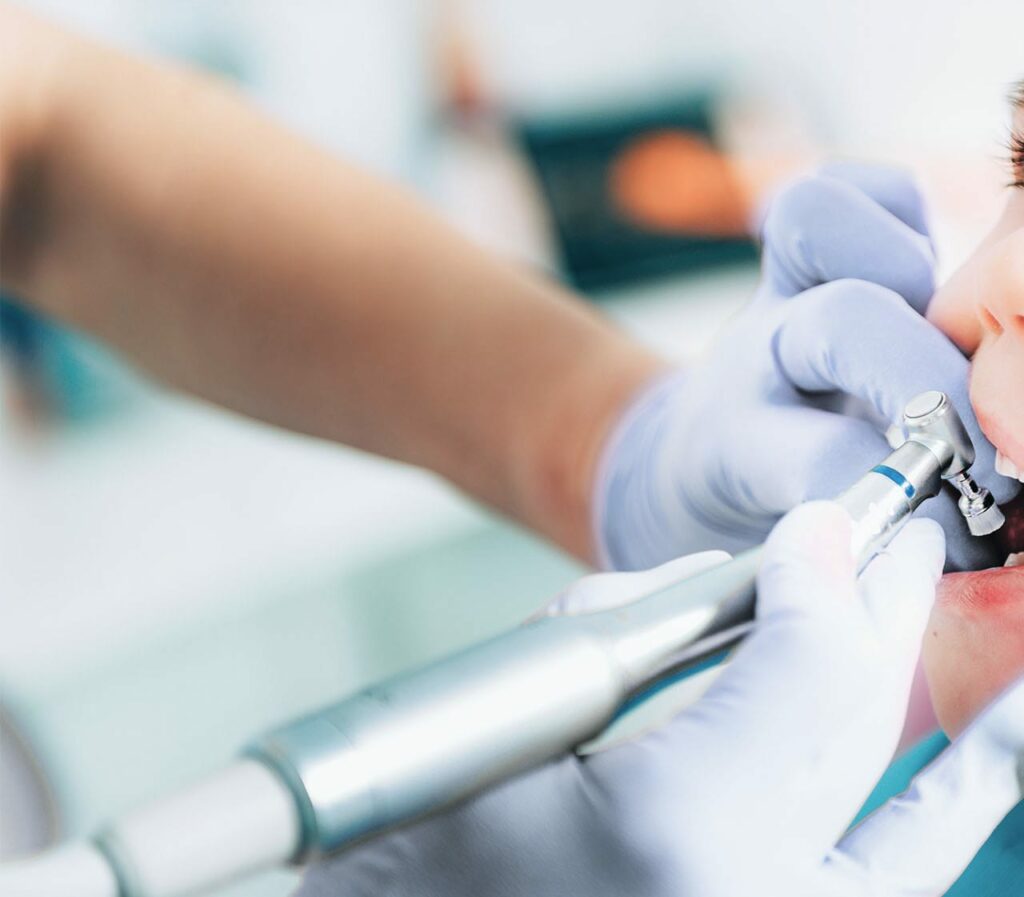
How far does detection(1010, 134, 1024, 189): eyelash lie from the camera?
363 millimetres

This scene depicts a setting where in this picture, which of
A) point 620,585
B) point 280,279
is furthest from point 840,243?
point 280,279

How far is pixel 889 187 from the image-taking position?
41 centimetres

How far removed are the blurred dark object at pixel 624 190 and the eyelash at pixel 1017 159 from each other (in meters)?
0.96

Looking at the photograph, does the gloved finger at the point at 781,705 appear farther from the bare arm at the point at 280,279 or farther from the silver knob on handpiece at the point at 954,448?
the bare arm at the point at 280,279

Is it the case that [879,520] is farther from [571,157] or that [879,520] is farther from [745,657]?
[571,157]

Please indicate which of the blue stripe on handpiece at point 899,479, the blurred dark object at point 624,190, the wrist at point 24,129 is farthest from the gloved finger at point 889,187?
the blurred dark object at point 624,190

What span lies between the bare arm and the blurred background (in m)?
0.05

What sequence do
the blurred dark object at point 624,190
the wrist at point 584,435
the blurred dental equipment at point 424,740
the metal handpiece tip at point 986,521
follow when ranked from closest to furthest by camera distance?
the blurred dental equipment at point 424,740 < the metal handpiece tip at point 986,521 < the wrist at point 584,435 < the blurred dark object at point 624,190

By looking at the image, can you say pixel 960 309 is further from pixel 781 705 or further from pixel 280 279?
pixel 280 279

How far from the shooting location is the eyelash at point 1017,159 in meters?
0.36

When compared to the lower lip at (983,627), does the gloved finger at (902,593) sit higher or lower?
higher

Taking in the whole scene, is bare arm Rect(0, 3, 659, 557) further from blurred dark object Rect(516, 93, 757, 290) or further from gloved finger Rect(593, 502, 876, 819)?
blurred dark object Rect(516, 93, 757, 290)

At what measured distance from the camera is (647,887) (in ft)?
0.97

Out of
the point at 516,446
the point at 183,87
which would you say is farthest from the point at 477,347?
the point at 183,87
